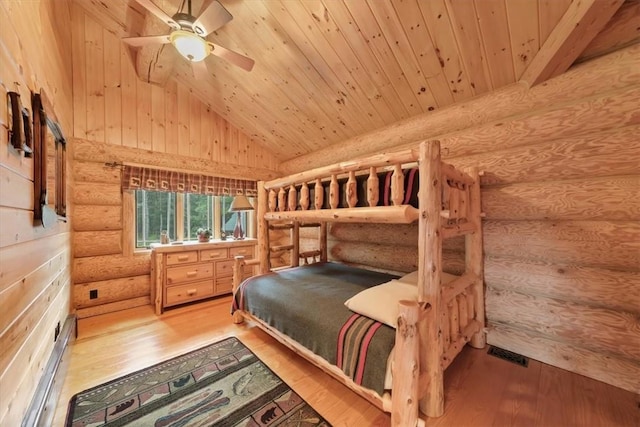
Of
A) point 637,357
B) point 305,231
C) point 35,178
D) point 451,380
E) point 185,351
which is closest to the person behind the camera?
point 35,178

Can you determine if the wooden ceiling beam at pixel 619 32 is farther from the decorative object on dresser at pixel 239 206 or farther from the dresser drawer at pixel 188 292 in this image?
the dresser drawer at pixel 188 292

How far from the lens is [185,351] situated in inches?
83.4

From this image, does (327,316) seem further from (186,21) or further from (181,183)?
(181,183)

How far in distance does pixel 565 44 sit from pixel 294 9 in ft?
6.56

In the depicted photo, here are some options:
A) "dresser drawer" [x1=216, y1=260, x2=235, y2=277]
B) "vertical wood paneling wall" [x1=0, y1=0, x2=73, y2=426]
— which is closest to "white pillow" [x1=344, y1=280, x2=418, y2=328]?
"vertical wood paneling wall" [x1=0, y1=0, x2=73, y2=426]

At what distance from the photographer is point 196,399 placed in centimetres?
157

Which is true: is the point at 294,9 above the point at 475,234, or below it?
above

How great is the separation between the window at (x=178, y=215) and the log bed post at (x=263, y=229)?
160 cm

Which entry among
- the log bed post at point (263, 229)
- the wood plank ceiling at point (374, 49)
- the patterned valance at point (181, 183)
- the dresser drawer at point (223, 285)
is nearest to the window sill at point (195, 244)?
the dresser drawer at point (223, 285)

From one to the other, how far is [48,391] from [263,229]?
1.82 meters

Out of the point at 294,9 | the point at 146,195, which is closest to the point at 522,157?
the point at 294,9

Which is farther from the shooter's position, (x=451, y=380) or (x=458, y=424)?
(x=451, y=380)

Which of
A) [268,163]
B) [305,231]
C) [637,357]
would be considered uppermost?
[268,163]

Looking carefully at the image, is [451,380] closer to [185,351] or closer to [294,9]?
[185,351]
